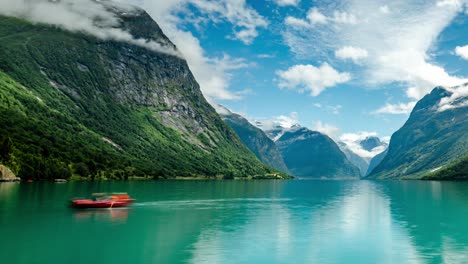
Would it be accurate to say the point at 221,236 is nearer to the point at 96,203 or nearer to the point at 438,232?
the point at 438,232

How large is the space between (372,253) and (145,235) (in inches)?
1332

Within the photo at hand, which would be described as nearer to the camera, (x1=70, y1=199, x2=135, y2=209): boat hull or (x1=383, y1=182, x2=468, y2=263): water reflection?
(x1=383, y1=182, x2=468, y2=263): water reflection

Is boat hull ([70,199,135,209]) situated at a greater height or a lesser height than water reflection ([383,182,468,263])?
greater

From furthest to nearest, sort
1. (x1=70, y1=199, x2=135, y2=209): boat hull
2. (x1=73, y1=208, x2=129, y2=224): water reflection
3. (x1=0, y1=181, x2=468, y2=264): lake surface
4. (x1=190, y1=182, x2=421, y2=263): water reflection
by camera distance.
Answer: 1. (x1=70, y1=199, x2=135, y2=209): boat hull
2. (x1=73, y1=208, x2=129, y2=224): water reflection
3. (x1=190, y1=182, x2=421, y2=263): water reflection
4. (x1=0, y1=181, x2=468, y2=264): lake surface

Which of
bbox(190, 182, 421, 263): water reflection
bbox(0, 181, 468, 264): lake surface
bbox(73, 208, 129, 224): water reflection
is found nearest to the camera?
bbox(0, 181, 468, 264): lake surface

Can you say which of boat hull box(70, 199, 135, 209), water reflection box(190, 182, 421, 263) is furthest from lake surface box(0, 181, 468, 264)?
boat hull box(70, 199, 135, 209)

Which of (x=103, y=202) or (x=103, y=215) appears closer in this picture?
(x=103, y=215)

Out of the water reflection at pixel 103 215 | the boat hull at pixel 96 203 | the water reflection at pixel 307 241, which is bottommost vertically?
the water reflection at pixel 307 241

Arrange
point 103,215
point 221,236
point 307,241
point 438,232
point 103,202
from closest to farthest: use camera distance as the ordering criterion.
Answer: point 307,241
point 221,236
point 438,232
point 103,215
point 103,202

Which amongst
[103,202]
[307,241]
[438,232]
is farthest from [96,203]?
[438,232]

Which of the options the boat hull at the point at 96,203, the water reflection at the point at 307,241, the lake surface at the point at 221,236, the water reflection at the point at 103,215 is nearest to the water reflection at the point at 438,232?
the lake surface at the point at 221,236

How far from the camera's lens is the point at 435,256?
178ft

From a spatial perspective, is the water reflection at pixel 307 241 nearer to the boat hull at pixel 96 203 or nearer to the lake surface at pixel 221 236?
the lake surface at pixel 221 236

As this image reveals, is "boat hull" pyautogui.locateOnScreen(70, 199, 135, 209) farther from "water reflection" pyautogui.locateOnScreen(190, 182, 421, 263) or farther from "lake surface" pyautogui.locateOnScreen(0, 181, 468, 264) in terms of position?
"water reflection" pyautogui.locateOnScreen(190, 182, 421, 263)
